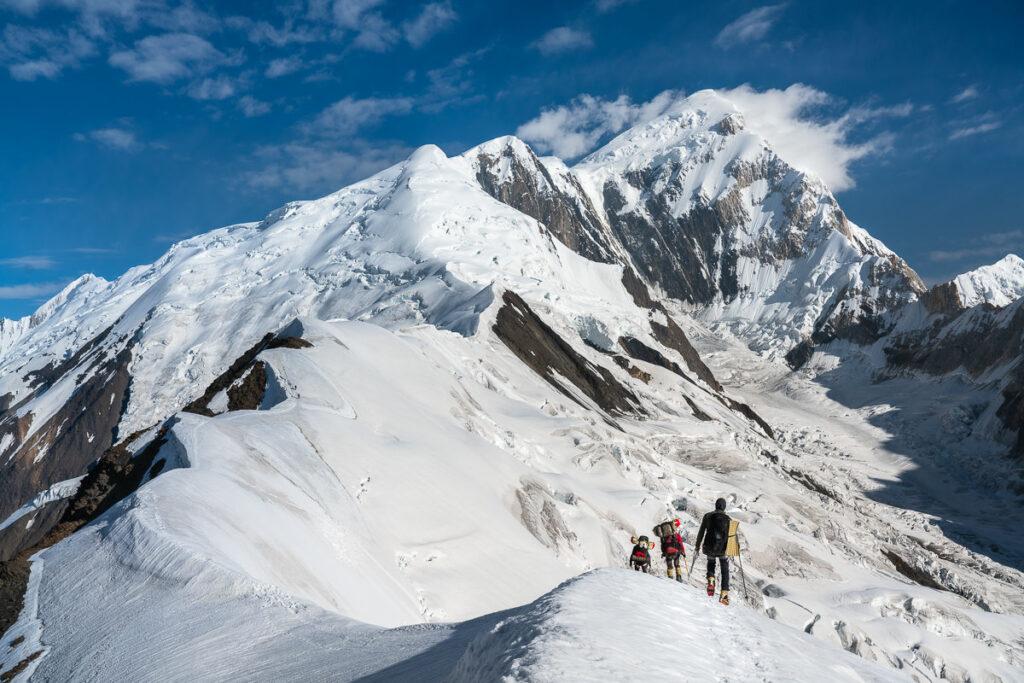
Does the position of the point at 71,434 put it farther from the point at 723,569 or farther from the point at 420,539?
the point at 723,569

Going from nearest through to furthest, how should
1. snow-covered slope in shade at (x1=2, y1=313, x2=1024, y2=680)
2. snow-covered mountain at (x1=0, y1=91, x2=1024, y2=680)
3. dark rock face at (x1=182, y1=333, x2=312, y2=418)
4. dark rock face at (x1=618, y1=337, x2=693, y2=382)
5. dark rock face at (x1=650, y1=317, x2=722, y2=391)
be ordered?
snow-covered slope in shade at (x1=2, y1=313, x2=1024, y2=680) → snow-covered mountain at (x1=0, y1=91, x2=1024, y2=680) → dark rock face at (x1=182, y1=333, x2=312, y2=418) → dark rock face at (x1=618, y1=337, x2=693, y2=382) → dark rock face at (x1=650, y1=317, x2=722, y2=391)

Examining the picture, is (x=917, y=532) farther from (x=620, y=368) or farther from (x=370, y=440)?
(x=370, y=440)

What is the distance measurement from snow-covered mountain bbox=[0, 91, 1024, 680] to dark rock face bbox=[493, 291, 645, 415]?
1.67ft

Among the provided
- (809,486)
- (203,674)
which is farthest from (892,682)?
(809,486)

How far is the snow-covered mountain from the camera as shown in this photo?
12.0 m

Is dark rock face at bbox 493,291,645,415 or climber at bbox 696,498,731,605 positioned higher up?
dark rock face at bbox 493,291,645,415

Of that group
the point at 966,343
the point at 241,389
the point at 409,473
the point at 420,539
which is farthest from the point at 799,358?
the point at 420,539

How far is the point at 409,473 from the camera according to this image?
94.9ft

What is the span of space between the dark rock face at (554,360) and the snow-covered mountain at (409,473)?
0.51 m

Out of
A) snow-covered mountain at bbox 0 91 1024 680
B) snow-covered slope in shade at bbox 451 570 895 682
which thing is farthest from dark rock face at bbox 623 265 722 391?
snow-covered slope in shade at bbox 451 570 895 682

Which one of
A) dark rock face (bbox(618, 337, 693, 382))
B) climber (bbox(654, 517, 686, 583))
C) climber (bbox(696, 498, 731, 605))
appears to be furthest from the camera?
dark rock face (bbox(618, 337, 693, 382))

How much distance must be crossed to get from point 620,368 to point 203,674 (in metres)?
87.7

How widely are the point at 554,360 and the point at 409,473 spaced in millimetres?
49720

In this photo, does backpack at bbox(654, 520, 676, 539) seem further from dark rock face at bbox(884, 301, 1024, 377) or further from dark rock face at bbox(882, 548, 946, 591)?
dark rock face at bbox(884, 301, 1024, 377)
